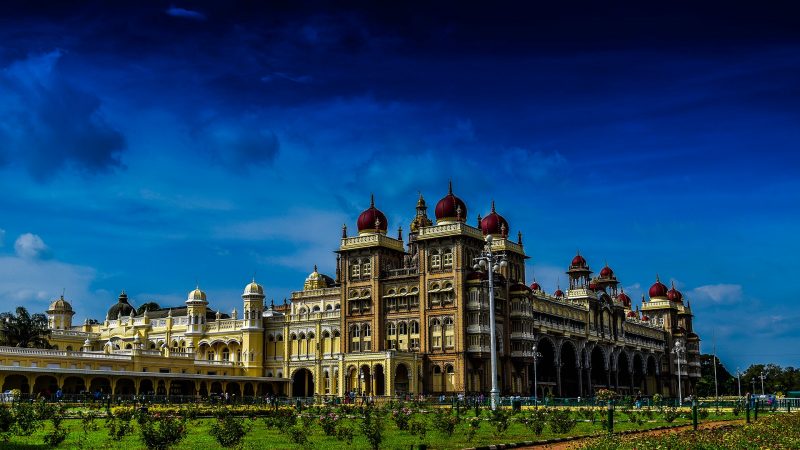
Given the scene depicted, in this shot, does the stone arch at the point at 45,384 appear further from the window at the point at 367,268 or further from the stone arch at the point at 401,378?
the window at the point at 367,268

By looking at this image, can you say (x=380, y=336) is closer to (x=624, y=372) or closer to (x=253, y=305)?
(x=253, y=305)

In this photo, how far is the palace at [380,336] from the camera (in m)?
80.6

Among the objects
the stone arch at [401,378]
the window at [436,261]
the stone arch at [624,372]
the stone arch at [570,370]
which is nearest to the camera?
the stone arch at [401,378]

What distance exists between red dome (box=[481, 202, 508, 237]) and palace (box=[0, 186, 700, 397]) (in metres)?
0.12

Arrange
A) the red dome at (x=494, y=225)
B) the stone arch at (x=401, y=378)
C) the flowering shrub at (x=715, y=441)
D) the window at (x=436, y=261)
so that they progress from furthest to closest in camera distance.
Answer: the red dome at (x=494, y=225) → the window at (x=436, y=261) → the stone arch at (x=401, y=378) → the flowering shrub at (x=715, y=441)

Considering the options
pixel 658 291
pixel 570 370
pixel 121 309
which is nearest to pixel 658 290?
pixel 658 291

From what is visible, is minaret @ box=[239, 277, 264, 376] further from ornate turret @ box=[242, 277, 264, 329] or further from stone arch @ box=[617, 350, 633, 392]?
stone arch @ box=[617, 350, 633, 392]

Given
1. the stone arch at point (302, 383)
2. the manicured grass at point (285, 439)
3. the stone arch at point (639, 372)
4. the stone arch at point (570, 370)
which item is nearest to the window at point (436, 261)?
the stone arch at point (302, 383)

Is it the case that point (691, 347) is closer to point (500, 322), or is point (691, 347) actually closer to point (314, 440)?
point (500, 322)

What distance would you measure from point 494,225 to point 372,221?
13.3 meters

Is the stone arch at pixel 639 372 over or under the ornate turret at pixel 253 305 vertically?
under

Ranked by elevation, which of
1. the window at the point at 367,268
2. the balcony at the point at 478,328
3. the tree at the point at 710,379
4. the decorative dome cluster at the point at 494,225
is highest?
the decorative dome cluster at the point at 494,225

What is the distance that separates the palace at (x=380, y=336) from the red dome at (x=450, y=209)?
134 millimetres

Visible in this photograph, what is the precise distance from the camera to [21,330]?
8794cm
